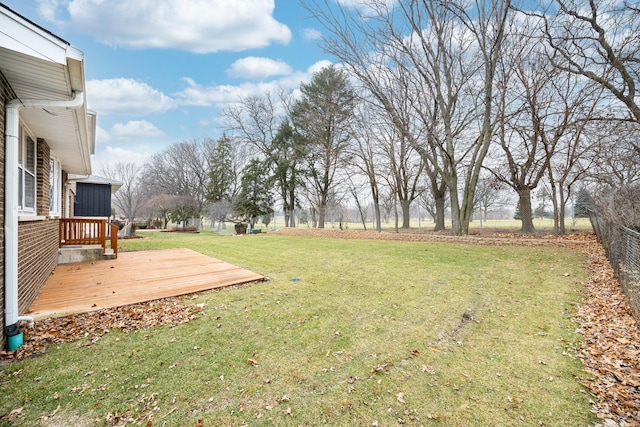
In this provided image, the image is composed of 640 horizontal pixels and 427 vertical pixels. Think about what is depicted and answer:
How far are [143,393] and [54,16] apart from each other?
9.13m

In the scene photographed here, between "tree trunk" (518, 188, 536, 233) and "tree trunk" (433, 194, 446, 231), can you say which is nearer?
"tree trunk" (518, 188, 536, 233)

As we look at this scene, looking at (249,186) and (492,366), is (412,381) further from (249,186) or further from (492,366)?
(249,186)

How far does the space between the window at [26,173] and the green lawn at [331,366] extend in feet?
9.45

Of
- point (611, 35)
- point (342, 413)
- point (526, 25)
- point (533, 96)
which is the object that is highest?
point (526, 25)

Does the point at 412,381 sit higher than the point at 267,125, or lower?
lower

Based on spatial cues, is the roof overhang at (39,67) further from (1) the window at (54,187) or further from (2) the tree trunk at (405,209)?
(2) the tree trunk at (405,209)

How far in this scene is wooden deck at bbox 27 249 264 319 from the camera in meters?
4.59

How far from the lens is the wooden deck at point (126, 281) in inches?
181

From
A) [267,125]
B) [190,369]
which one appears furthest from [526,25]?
[267,125]

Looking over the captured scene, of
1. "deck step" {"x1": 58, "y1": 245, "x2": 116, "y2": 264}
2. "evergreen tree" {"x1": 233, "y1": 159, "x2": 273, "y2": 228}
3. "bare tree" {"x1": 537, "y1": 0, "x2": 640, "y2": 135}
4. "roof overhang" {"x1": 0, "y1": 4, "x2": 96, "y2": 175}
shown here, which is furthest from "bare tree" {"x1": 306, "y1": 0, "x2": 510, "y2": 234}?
"evergreen tree" {"x1": 233, "y1": 159, "x2": 273, "y2": 228}

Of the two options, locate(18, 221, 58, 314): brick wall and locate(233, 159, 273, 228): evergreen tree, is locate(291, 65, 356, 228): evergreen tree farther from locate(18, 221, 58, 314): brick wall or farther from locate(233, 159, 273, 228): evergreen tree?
locate(18, 221, 58, 314): brick wall

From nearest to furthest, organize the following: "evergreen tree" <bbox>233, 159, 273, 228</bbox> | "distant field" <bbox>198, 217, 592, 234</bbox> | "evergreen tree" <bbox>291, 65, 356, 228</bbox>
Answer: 1. "distant field" <bbox>198, 217, 592, 234</bbox>
2. "evergreen tree" <bbox>291, 65, 356, 228</bbox>
3. "evergreen tree" <bbox>233, 159, 273, 228</bbox>

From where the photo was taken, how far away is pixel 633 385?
2.50m

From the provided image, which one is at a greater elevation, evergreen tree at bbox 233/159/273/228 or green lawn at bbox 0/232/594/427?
evergreen tree at bbox 233/159/273/228
